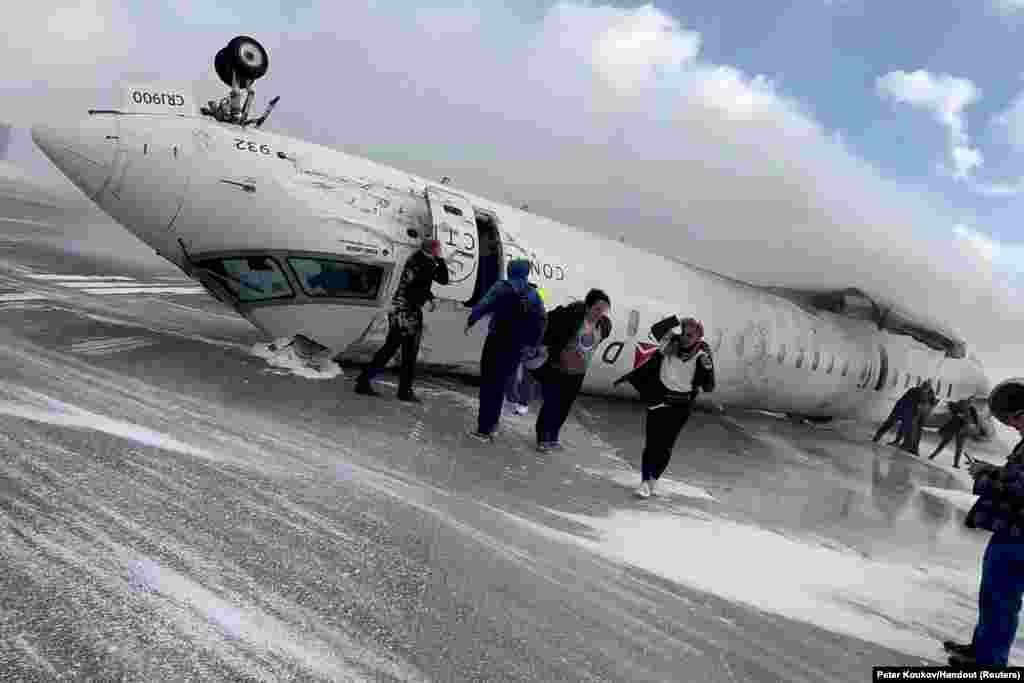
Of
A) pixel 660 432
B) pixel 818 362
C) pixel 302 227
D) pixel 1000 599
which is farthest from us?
pixel 818 362

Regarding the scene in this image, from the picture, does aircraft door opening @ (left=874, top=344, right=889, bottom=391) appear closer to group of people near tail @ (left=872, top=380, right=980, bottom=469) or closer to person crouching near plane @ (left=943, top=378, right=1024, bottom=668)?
group of people near tail @ (left=872, top=380, right=980, bottom=469)

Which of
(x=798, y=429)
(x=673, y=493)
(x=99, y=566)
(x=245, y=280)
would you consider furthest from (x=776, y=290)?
(x=99, y=566)

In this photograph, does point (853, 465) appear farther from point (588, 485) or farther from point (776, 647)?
point (776, 647)

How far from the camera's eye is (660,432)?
22.4ft

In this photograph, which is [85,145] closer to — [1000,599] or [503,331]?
[503,331]

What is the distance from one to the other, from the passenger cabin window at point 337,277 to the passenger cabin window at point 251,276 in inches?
9.3

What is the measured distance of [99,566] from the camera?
119 inches

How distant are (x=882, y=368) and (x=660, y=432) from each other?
1390 centimetres

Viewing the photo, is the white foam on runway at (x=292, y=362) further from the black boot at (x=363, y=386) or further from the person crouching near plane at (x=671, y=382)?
the person crouching near plane at (x=671, y=382)

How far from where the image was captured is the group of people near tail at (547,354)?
22.0ft

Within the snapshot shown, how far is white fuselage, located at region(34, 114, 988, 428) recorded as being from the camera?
814 cm

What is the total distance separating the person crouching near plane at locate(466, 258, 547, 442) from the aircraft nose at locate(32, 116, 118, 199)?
15.6 ft

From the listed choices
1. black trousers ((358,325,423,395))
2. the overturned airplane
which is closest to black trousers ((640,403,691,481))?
black trousers ((358,325,423,395))

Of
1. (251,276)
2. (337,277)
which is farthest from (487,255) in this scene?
(251,276)
